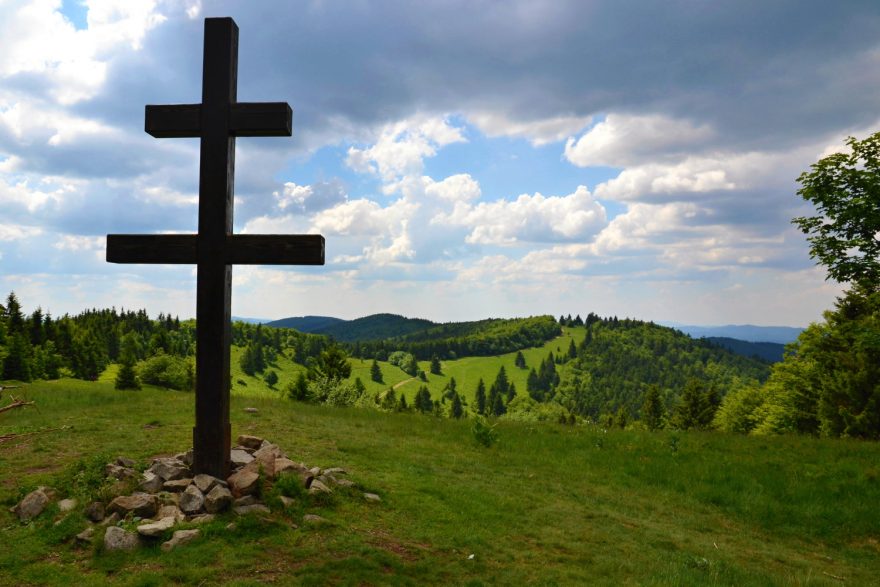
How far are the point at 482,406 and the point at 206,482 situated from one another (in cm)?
17237

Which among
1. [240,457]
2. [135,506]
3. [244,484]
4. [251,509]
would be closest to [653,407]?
[240,457]

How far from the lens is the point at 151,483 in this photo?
29.2 ft

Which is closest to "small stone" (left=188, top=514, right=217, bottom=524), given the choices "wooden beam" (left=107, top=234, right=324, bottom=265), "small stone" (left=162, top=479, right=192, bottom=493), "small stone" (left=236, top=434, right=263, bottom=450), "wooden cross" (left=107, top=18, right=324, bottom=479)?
"small stone" (left=162, top=479, right=192, bottom=493)

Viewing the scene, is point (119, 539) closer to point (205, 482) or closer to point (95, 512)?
point (95, 512)

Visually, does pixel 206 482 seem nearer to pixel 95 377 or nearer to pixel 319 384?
pixel 319 384

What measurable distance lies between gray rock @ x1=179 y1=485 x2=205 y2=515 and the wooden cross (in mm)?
797

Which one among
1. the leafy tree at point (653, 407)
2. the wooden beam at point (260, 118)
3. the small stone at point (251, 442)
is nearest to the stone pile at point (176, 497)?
the small stone at point (251, 442)

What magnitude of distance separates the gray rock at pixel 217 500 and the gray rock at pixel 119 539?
1091 mm

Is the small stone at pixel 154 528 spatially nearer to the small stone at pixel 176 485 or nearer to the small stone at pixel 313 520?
the small stone at pixel 176 485

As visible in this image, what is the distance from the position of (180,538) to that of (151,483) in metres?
2.01

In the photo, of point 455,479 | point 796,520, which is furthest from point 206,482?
point 796,520

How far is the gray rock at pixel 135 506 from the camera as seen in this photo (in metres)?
8.02

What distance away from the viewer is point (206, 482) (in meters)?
8.84

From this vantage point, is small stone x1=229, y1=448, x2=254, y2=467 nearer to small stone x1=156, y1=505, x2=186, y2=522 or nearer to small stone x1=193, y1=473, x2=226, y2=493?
small stone x1=193, y1=473, x2=226, y2=493
